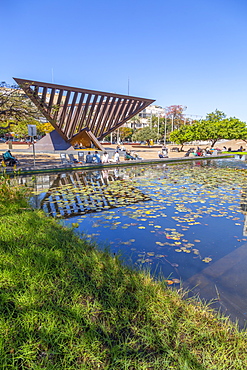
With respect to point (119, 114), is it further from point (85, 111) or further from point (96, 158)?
point (96, 158)

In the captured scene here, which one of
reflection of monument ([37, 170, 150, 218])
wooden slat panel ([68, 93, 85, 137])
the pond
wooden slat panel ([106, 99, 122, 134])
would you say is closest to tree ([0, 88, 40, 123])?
reflection of monument ([37, 170, 150, 218])

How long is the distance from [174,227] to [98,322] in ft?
11.4

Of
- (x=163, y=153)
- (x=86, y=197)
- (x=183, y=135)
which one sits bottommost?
(x=86, y=197)

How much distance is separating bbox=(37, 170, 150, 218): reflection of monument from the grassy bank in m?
3.25

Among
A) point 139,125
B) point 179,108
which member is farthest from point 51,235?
point 139,125

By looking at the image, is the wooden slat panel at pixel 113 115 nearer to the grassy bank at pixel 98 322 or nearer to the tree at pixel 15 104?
the tree at pixel 15 104

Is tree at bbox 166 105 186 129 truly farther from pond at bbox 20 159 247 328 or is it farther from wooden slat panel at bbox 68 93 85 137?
pond at bbox 20 159 247 328

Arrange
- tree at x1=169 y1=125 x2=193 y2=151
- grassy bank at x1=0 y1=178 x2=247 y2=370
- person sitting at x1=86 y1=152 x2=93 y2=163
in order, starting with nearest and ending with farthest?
grassy bank at x1=0 y1=178 x2=247 y2=370 < person sitting at x1=86 y1=152 x2=93 y2=163 < tree at x1=169 y1=125 x2=193 y2=151

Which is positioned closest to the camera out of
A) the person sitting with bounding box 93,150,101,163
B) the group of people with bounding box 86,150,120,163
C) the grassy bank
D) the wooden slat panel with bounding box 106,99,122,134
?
the grassy bank

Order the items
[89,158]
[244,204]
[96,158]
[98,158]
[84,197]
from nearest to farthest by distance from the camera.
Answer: [244,204], [84,197], [89,158], [98,158], [96,158]

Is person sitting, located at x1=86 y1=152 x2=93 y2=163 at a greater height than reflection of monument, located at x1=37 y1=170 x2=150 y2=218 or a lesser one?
greater

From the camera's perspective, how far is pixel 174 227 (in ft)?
18.1

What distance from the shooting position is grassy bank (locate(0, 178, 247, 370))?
6.52ft

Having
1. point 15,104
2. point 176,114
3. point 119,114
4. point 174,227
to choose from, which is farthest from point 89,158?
point 176,114
